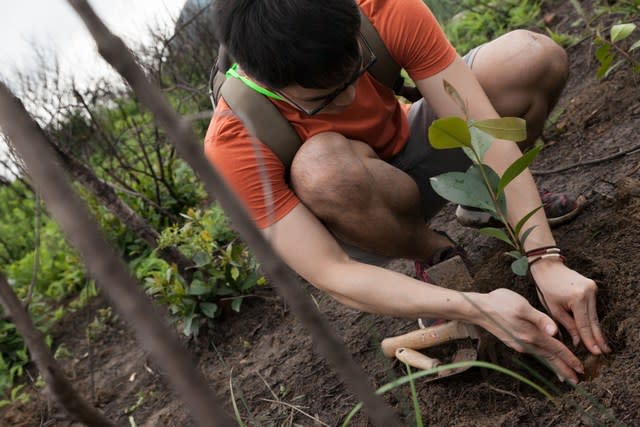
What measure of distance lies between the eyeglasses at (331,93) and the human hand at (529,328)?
2.13ft

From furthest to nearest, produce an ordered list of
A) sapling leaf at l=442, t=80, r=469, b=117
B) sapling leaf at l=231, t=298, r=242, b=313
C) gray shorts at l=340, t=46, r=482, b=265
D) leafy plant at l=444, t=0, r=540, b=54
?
leafy plant at l=444, t=0, r=540, b=54 < sapling leaf at l=231, t=298, r=242, b=313 < gray shorts at l=340, t=46, r=482, b=265 < sapling leaf at l=442, t=80, r=469, b=117

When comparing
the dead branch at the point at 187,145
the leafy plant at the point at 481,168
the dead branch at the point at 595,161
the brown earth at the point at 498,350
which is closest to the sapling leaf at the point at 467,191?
the leafy plant at the point at 481,168

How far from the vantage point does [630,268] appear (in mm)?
1509

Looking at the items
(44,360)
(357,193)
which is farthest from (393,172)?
(44,360)

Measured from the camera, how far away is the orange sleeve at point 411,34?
1.75 metres

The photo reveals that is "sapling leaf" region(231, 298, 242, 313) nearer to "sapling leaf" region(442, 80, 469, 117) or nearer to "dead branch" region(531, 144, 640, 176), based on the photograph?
"dead branch" region(531, 144, 640, 176)

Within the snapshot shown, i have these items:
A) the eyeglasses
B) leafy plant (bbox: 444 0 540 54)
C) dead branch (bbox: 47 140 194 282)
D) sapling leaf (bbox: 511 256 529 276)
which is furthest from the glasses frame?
leafy plant (bbox: 444 0 540 54)

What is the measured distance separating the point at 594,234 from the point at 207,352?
5.25 ft

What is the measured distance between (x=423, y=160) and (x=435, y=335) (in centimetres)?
65

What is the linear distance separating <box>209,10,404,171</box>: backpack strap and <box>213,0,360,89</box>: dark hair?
18 cm

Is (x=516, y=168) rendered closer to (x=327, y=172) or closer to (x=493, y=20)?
(x=327, y=172)

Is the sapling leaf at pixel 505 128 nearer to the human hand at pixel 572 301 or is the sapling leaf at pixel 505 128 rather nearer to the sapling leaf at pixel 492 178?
the sapling leaf at pixel 492 178

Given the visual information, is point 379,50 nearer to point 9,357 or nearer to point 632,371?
point 632,371

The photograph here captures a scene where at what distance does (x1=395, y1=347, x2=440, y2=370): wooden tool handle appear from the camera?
158 centimetres
